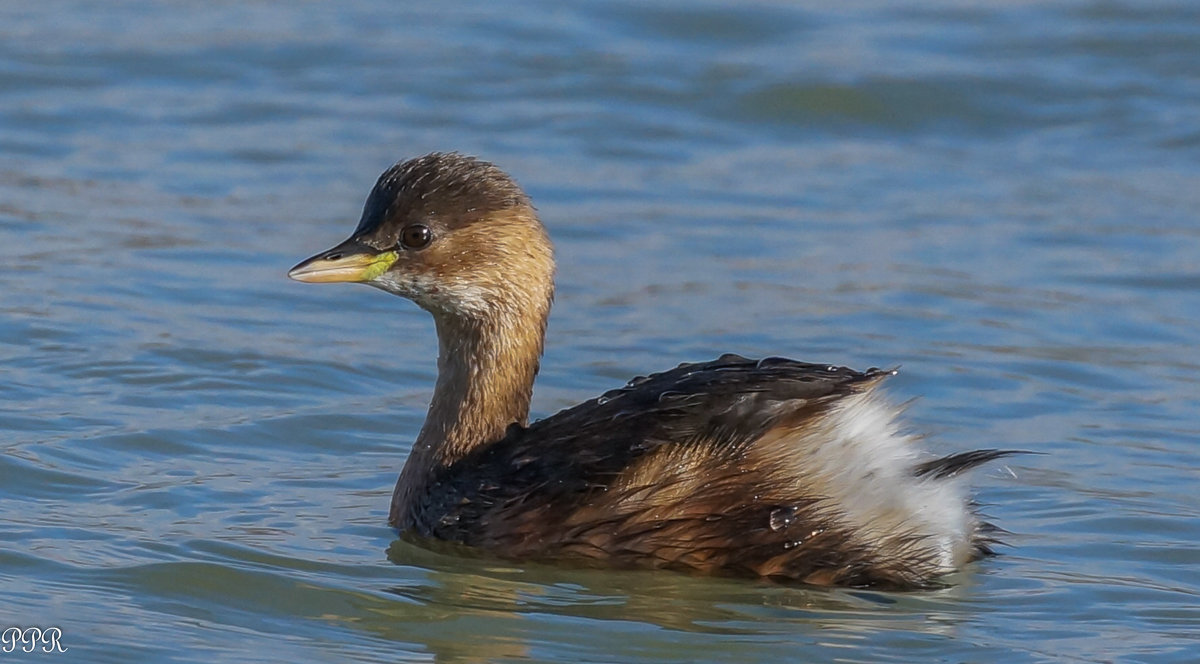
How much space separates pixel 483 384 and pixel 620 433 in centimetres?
84

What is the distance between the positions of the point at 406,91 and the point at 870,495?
7311mm

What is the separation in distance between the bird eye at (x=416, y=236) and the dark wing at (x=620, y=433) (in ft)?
2.23

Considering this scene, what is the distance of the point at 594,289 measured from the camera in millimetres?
9656

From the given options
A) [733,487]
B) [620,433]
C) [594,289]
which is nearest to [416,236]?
[620,433]

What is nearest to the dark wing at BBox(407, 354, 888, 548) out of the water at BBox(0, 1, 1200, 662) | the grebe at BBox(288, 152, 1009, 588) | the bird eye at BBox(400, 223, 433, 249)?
the grebe at BBox(288, 152, 1009, 588)

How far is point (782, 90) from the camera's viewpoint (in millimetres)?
12781

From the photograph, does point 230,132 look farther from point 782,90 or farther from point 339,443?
point 339,443

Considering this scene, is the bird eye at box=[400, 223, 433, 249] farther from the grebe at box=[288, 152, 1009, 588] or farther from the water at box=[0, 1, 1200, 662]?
the water at box=[0, 1, 1200, 662]

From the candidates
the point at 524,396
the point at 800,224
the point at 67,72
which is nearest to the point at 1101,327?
the point at 800,224

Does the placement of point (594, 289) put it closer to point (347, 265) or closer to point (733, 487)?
point (347, 265)

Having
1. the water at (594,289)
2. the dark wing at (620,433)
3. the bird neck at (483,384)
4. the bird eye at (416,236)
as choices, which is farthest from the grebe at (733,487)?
the bird eye at (416,236)

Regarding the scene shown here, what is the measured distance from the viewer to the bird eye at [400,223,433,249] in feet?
22.3

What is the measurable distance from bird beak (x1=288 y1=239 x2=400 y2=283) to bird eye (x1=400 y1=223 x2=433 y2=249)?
0.05 meters

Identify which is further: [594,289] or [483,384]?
[594,289]
